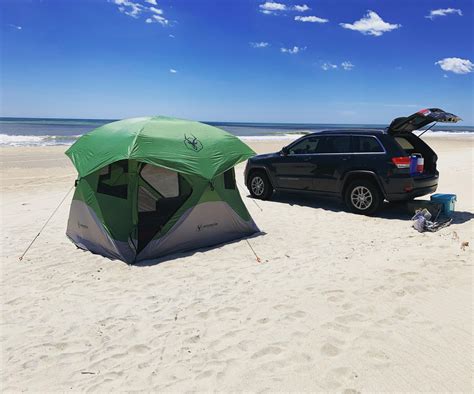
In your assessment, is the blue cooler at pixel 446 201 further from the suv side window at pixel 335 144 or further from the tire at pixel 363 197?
the suv side window at pixel 335 144

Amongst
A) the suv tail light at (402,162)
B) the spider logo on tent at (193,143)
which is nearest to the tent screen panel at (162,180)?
the spider logo on tent at (193,143)

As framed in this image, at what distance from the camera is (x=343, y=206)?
918 cm

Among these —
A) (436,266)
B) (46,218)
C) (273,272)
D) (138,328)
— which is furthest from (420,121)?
(46,218)

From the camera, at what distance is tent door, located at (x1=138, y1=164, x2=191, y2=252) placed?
6.21 meters

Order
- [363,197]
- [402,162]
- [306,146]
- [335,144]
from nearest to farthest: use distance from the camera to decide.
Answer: [402,162] < [363,197] < [335,144] < [306,146]

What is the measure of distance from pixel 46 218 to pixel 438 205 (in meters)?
7.72

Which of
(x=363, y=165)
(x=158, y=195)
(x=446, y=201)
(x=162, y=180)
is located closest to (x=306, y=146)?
(x=363, y=165)

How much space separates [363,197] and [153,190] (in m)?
4.36

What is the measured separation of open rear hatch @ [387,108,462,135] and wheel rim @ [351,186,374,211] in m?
1.29

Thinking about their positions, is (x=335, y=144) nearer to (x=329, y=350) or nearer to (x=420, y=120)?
(x=420, y=120)

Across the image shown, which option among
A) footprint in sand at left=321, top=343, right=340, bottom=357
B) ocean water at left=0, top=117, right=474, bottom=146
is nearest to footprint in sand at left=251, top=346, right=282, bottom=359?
footprint in sand at left=321, top=343, right=340, bottom=357

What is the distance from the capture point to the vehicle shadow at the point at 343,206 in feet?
26.1

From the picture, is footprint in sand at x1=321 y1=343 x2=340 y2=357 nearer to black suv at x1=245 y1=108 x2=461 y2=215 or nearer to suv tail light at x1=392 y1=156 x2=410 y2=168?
black suv at x1=245 y1=108 x2=461 y2=215

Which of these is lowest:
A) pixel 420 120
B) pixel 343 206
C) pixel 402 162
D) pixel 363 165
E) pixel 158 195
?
pixel 343 206
